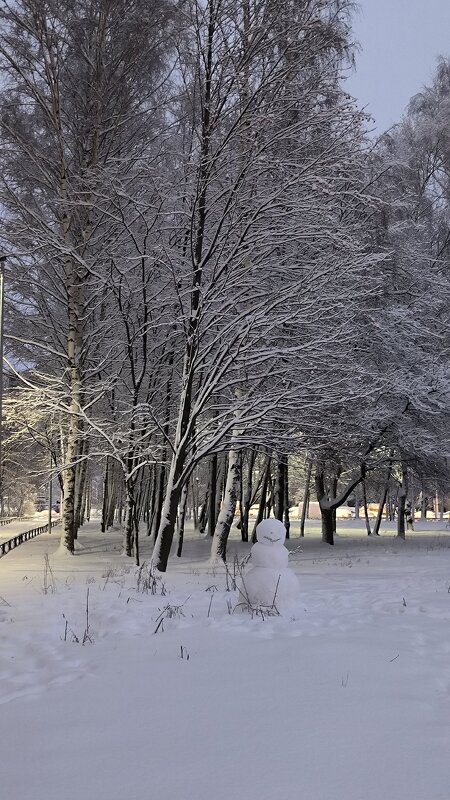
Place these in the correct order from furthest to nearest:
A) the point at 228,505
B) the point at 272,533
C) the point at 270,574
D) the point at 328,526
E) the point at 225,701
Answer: the point at 328,526, the point at 228,505, the point at 272,533, the point at 270,574, the point at 225,701

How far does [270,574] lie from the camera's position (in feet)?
23.9

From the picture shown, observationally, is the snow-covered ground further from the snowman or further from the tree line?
the tree line

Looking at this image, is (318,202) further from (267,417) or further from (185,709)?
(185,709)

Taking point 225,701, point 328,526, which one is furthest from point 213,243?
point 328,526

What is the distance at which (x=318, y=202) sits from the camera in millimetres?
13078

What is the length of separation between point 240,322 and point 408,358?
8.37 m

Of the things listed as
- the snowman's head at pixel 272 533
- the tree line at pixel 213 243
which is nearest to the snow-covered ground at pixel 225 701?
the snowman's head at pixel 272 533

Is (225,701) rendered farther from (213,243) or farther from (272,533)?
(213,243)

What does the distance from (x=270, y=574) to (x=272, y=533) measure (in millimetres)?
438

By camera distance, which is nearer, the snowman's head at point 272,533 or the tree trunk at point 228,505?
the snowman's head at point 272,533

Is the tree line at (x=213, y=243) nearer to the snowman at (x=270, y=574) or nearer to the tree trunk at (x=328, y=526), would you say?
the tree trunk at (x=328, y=526)

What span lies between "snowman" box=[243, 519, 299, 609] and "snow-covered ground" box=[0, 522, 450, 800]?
0.67 feet

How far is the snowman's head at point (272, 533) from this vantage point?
Answer: 24.4 ft

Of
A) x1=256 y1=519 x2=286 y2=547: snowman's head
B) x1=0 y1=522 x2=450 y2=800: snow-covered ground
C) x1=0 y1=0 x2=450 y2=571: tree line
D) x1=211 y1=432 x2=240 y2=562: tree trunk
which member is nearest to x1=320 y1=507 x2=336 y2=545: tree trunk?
x1=0 y1=0 x2=450 y2=571: tree line
